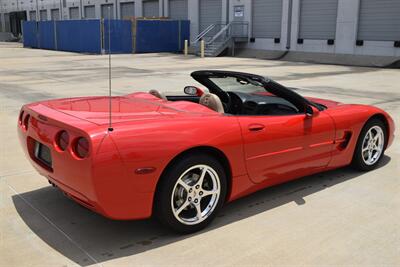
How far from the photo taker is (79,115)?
11.0ft

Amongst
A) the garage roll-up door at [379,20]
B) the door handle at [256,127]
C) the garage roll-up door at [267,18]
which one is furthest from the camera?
the garage roll-up door at [267,18]

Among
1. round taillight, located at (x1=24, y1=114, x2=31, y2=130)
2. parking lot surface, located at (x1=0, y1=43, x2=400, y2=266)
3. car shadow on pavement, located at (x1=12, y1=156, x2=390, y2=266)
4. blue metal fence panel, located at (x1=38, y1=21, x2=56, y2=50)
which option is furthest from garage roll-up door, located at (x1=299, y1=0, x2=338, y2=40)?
round taillight, located at (x1=24, y1=114, x2=31, y2=130)

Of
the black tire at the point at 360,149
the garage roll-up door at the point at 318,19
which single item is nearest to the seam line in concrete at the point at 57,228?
the black tire at the point at 360,149

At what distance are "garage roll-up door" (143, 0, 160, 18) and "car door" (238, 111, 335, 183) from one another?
39.6 meters

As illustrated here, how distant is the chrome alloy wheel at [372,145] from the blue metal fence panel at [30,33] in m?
41.6

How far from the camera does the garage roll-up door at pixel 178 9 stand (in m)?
38.5

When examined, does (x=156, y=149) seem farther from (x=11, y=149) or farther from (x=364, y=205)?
(x=11, y=149)

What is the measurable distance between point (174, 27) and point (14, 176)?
32.2 m

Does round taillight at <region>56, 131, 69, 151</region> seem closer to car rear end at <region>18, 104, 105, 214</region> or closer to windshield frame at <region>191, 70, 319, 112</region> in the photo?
car rear end at <region>18, 104, 105, 214</region>

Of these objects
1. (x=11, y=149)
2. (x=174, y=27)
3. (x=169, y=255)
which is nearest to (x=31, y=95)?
(x=11, y=149)

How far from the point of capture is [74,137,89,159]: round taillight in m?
2.96

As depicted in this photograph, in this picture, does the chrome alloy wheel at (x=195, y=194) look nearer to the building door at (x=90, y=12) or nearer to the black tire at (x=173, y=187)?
the black tire at (x=173, y=187)

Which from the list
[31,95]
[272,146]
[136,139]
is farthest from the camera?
[31,95]

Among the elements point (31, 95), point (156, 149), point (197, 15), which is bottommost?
point (31, 95)
